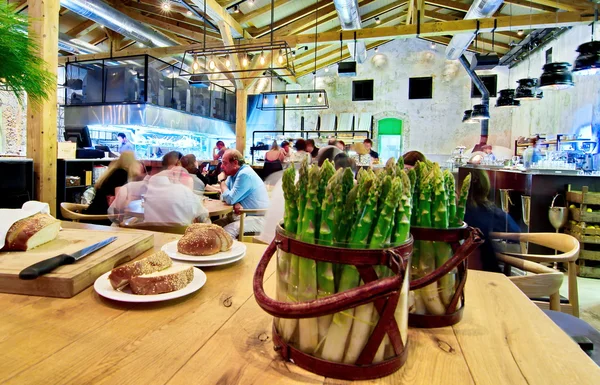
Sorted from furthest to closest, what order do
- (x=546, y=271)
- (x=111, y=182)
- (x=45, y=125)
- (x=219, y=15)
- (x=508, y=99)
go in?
(x=508, y=99) < (x=219, y=15) < (x=45, y=125) < (x=111, y=182) < (x=546, y=271)

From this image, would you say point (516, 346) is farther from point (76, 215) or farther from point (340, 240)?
point (76, 215)

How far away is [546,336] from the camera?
770 mm

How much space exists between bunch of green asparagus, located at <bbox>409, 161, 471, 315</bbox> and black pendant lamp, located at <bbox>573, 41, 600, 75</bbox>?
548 centimetres

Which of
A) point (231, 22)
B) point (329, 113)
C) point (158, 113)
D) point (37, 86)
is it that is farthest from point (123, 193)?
point (329, 113)

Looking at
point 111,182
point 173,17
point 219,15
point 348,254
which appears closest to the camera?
point 348,254

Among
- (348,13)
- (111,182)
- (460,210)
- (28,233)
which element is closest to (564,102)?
(348,13)

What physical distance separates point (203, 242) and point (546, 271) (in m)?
1.74

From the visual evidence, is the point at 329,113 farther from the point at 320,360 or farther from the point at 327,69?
the point at 320,360

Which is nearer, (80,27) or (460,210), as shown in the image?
(460,210)

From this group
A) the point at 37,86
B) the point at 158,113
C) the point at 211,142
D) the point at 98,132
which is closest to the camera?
the point at 37,86

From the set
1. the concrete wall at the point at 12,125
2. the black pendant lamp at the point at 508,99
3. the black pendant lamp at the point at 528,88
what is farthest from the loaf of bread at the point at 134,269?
the black pendant lamp at the point at 508,99

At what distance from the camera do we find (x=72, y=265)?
3.24 feet

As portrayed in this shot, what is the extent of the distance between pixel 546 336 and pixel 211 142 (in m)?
14.0

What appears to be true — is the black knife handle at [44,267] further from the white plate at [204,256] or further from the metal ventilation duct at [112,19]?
the metal ventilation duct at [112,19]
